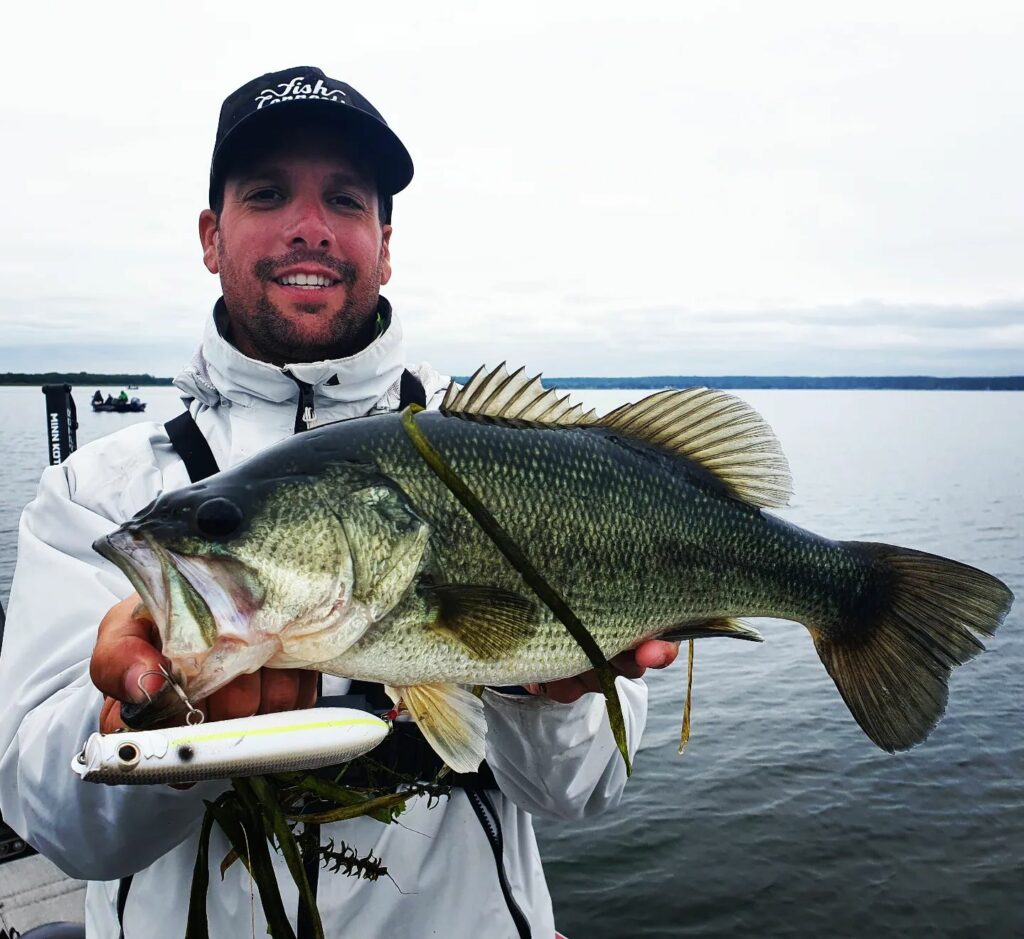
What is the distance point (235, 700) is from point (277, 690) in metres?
0.10

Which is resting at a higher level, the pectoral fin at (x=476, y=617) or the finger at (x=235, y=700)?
the pectoral fin at (x=476, y=617)

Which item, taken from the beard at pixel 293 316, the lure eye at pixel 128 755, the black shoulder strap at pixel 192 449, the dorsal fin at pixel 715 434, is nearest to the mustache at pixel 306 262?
the beard at pixel 293 316

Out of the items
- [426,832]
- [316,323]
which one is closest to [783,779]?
[426,832]

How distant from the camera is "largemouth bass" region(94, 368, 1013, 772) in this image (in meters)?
1.70

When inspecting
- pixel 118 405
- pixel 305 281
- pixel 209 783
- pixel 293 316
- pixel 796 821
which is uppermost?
pixel 305 281

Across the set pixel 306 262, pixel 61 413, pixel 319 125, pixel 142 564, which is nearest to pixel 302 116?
pixel 319 125

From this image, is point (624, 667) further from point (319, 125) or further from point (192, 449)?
point (319, 125)

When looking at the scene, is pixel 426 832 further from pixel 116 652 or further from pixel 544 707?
pixel 116 652

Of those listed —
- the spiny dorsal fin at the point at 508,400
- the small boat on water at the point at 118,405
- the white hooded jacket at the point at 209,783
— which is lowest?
the small boat on water at the point at 118,405

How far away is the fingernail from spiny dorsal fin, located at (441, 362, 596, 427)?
881mm

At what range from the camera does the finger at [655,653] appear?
2.10m

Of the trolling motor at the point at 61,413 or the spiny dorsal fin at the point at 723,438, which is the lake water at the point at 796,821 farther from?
the trolling motor at the point at 61,413

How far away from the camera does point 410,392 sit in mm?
3045

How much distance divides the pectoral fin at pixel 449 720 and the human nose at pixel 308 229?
5.25 ft
